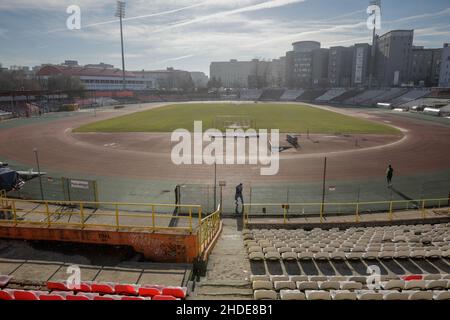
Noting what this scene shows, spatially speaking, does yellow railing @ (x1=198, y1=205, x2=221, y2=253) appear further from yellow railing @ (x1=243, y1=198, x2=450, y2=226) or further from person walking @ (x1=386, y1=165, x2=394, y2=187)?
person walking @ (x1=386, y1=165, x2=394, y2=187)

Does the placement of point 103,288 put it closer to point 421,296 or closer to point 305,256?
point 305,256

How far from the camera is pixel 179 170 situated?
29.1m

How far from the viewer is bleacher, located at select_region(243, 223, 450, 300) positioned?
8.22 metres

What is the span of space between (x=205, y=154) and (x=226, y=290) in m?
25.7

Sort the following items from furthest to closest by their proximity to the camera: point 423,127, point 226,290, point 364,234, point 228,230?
point 423,127
point 228,230
point 364,234
point 226,290

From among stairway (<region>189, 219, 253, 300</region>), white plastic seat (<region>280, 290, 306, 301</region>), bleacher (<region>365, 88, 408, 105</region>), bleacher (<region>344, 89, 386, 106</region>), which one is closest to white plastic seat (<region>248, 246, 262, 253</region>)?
stairway (<region>189, 219, 253, 300</region>)

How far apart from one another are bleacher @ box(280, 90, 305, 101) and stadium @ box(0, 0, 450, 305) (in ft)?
376

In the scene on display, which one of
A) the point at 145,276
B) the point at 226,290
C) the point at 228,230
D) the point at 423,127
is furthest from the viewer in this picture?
the point at 423,127

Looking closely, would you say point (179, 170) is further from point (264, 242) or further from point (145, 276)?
point (145, 276)

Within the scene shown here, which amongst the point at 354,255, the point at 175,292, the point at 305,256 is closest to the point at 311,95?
the point at 354,255

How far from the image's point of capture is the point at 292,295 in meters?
8.11
